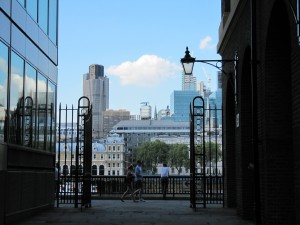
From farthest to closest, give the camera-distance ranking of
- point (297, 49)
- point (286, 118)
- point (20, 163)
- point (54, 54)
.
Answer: point (54, 54)
point (20, 163)
point (286, 118)
point (297, 49)

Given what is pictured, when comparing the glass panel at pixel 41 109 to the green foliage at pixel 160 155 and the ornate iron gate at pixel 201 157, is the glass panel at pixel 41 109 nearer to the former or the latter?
the ornate iron gate at pixel 201 157

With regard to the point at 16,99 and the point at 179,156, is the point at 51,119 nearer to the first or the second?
the point at 16,99

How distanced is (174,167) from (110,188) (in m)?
102

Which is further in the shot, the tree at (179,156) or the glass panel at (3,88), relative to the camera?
the tree at (179,156)

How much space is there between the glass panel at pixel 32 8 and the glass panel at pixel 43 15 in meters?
0.62

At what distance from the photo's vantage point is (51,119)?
1877 cm

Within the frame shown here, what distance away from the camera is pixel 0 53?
1245cm

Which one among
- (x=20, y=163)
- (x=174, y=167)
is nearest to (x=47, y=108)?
(x=20, y=163)

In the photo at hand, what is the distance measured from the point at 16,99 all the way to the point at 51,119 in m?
4.78

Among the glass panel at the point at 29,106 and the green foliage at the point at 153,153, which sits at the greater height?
the green foliage at the point at 153,153

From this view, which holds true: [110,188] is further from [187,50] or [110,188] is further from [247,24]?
[247,24]

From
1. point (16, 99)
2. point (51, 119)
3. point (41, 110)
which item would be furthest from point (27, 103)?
point (51, 119)

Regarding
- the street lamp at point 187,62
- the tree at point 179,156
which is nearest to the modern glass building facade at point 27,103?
the street lamp at point 187,62

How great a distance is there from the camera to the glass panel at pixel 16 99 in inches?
530
